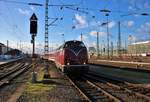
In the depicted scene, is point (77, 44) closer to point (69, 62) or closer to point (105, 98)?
point (69, 62)

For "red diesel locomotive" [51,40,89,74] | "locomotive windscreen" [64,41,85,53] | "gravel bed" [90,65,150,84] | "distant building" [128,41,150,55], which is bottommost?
"gravel bed" [90,65,150,84]

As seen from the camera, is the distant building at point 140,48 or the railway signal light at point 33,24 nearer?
the railway signal light at point 33,24

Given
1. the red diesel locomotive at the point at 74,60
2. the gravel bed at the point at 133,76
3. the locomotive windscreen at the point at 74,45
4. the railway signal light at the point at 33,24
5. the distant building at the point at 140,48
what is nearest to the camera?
the railway signal light at the point at 33,24

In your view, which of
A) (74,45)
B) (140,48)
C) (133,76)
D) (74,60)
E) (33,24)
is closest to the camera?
(33,24)

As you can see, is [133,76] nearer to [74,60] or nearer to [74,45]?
[74,60]

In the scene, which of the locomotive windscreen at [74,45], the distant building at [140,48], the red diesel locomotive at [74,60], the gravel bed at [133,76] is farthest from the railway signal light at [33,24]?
the distant building at [140,48]

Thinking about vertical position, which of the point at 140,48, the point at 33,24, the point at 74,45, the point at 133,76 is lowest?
the point at 133,76

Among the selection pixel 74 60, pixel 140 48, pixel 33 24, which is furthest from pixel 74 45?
pixel 140 48

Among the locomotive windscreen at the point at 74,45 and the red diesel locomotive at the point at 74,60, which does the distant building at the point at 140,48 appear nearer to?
the locomotive windscreen at the point at 74,45

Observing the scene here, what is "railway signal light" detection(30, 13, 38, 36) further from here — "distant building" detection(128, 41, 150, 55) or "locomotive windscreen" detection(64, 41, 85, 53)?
"distant building" detection(128, 41, 150, 55)

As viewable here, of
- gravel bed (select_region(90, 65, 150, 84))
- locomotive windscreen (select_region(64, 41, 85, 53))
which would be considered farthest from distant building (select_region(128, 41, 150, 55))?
locomotive windscreen (select_region(64, 41, 85, 53))

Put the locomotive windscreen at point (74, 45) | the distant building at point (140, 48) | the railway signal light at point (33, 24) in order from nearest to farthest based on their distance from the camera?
the railway signal light at point (33, 24) < the locomotive windscreen at point (74, 45) < the distant building at point (140, 48)

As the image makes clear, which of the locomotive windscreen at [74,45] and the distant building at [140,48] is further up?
the distant building at [140,48]

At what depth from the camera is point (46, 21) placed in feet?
173
